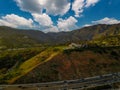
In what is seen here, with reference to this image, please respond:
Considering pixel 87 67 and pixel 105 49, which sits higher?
pixel 105 49

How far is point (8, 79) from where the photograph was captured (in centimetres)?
8225

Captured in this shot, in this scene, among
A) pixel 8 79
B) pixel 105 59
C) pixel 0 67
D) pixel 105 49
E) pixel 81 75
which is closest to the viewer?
pixel 81 75

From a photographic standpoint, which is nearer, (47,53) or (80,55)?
(80,55)

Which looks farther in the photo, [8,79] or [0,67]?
[0,67]

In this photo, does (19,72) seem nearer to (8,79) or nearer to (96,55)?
(8,79)

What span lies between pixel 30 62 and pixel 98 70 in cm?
3112

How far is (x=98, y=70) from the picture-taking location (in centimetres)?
7962

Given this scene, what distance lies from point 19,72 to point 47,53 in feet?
65.9

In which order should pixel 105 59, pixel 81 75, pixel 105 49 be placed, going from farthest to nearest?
pixel 105 49, pixel 105 59, pixel 81 75

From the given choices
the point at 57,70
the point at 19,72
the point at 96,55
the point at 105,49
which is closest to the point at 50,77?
the point at 57,70

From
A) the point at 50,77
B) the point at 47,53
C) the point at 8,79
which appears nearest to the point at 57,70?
the point at 50,77

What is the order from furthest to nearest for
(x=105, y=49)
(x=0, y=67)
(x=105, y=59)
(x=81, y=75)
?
(x=0, y=67), (x=105, y=49), (x=105, y=59), (x=81, y=75)

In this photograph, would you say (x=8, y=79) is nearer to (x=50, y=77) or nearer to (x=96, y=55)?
(x=50, y=77)

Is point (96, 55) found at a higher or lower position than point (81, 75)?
higher
